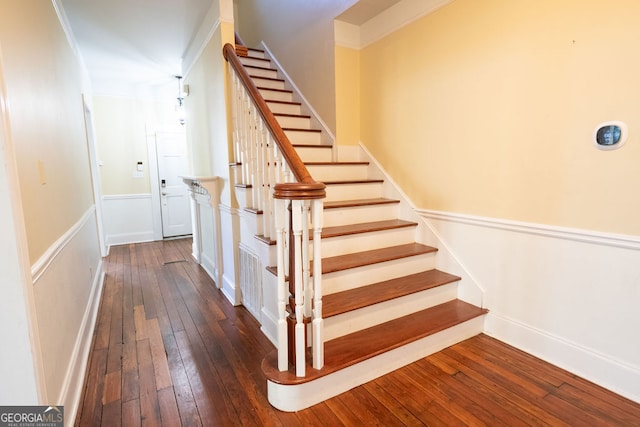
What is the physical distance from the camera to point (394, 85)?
2900 millimetres

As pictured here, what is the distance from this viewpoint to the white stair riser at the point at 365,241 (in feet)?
7.86

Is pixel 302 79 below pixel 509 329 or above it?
above

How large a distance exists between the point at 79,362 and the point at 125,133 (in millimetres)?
4297

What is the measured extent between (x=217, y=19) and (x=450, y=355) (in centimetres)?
312

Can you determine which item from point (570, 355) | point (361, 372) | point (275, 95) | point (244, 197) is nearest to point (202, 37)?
point (275, 95)

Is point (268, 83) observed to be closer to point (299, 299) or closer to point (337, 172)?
point (337, 172)

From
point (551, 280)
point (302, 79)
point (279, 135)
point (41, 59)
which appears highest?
point (302, 79)

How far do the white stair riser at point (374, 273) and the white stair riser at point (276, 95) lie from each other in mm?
2544

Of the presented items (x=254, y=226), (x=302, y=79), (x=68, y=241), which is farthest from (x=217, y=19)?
(x=68, y=241)

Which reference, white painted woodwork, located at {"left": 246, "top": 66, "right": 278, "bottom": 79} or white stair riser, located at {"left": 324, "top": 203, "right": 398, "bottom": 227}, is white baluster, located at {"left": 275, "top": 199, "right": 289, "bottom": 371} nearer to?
white stair riser, located at {"left": 324, "top": 203, "right": 398, "bottom": 227}

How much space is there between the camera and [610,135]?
5.36ft

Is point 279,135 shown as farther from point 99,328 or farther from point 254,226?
point 99,328

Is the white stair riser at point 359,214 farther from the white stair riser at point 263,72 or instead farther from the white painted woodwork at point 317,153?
the white stair riser at point 263,72

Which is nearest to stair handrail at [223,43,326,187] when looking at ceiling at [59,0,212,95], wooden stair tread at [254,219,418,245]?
wooden stair tread at [254,219,418,245]
